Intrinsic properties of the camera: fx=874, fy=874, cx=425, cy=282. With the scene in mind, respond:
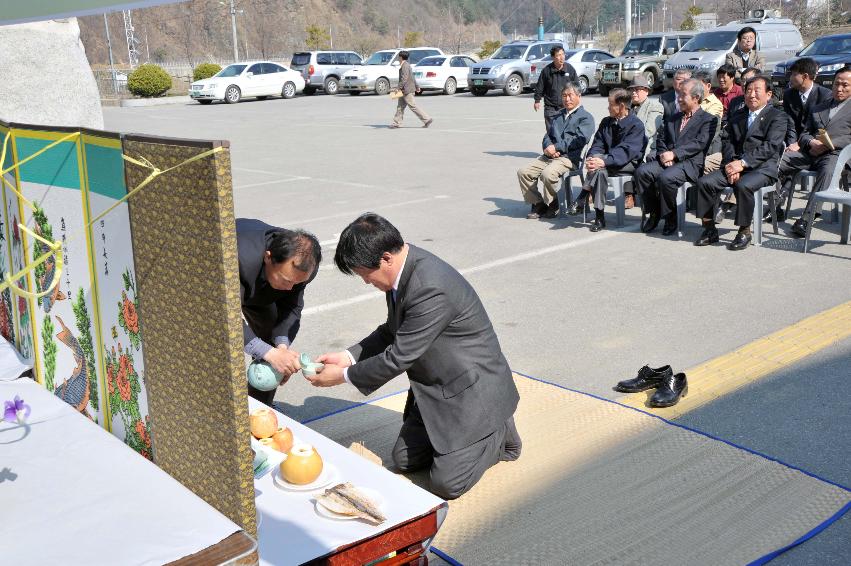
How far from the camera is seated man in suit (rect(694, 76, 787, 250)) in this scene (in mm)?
8180

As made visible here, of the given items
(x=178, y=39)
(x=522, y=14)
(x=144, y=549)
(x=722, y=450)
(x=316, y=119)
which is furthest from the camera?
(x=522, y=14)

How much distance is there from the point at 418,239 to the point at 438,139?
9.16 metres

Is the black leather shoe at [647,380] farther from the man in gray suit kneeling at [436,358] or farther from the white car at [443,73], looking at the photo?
the white car at [443,73]

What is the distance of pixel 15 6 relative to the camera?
1809 mm

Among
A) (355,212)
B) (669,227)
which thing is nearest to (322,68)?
(355,212)

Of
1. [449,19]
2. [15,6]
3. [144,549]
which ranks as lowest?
[144,549]

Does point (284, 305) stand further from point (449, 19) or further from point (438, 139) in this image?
point (449, 19)

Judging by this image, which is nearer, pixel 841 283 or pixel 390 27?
pixel 841 283

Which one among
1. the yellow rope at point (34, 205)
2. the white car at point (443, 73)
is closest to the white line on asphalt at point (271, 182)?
the yellow rope at point (34, 205)

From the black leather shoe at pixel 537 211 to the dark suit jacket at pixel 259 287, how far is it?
5666 millimetres

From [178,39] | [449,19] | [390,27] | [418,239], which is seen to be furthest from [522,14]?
[418,239]

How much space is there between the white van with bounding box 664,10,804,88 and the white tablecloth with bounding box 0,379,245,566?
23.1 meters

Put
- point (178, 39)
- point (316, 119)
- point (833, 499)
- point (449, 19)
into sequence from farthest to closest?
point (449, 19), point (178, 39), point (316, 119), point (833, 499)

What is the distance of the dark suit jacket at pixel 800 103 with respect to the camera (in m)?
8.99
